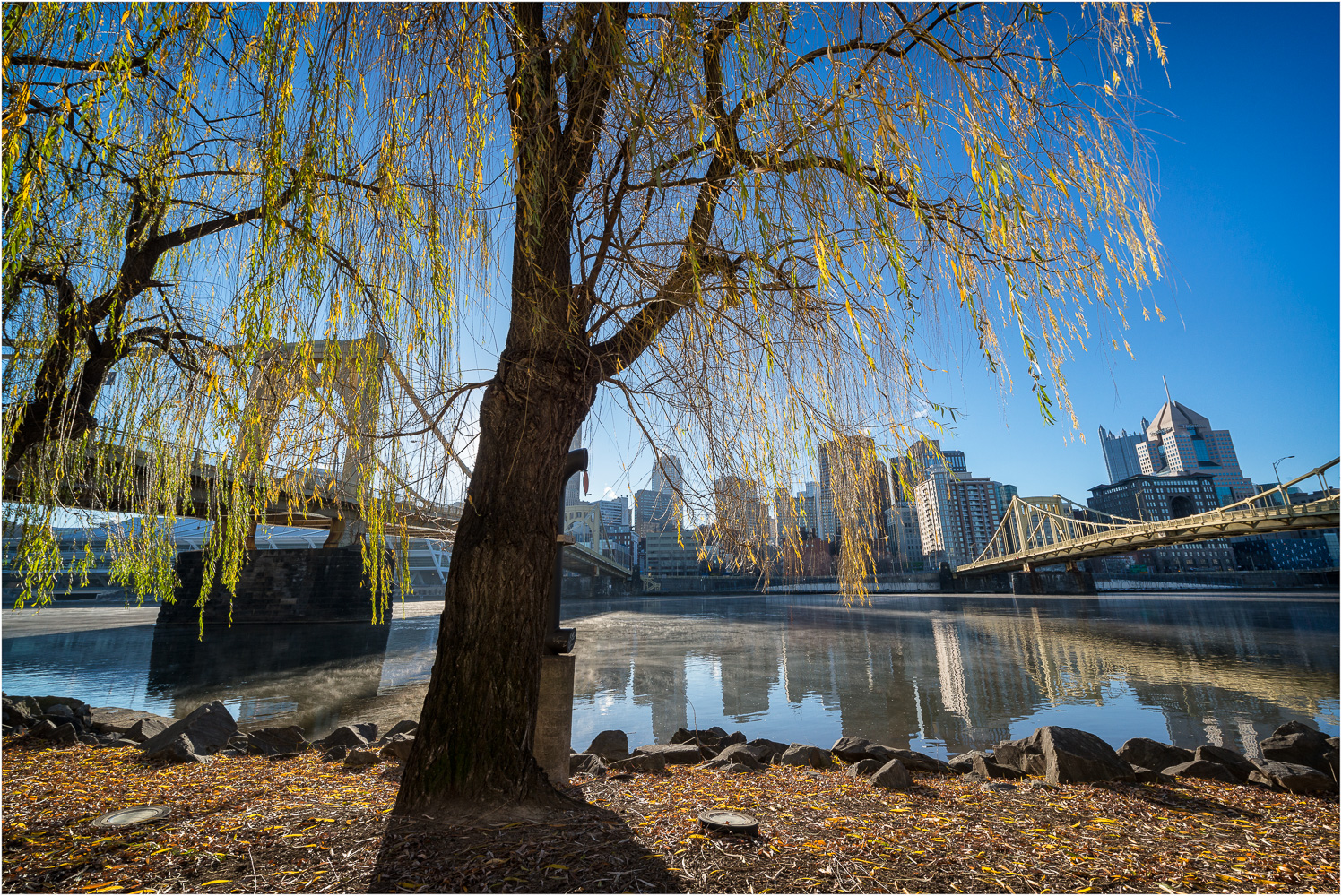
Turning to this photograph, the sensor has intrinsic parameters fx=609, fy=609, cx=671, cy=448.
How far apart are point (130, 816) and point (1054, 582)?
67.6 metres

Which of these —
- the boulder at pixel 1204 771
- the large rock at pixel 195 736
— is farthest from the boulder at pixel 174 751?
the boulder at pixel 1204 771

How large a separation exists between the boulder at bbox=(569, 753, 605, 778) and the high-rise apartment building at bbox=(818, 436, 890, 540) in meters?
2.09

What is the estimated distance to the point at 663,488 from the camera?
3.52 meters

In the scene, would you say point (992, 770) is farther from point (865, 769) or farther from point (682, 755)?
point (682, 755)

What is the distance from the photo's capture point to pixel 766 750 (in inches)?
172

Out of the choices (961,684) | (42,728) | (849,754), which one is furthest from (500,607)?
(961,684)

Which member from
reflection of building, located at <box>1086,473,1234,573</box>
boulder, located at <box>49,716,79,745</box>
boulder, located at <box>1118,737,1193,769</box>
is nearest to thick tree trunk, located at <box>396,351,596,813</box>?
boulder, located at <box>1118,737,1193,769</box>

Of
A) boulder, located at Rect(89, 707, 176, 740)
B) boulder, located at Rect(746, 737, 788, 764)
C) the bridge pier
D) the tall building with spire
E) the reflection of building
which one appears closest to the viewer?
boulder, located at Rect(746, 737, 788, 764)

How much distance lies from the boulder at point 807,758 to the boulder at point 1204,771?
198cm

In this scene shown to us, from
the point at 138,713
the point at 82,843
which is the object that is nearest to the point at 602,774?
the point at 82,843

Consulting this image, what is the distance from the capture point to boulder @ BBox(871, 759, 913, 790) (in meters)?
3.24

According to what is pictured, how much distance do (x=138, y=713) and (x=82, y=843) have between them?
4970 millimetres

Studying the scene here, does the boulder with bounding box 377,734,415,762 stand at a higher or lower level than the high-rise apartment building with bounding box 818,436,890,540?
lower

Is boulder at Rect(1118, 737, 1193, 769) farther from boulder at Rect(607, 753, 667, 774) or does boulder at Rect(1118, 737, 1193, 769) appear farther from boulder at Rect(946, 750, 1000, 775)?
boulder at Rect(607, 753, 667, 774)
